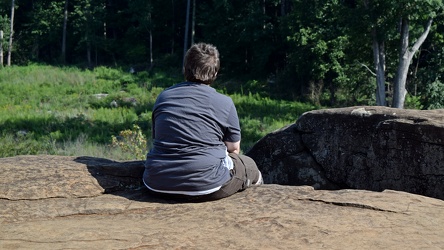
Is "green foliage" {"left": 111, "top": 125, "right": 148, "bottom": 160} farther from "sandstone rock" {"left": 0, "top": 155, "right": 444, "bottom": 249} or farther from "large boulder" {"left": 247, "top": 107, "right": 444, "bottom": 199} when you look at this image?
"sandstone rock" {"left": 0, "top": 155, "right": 444, "bottom": 249}

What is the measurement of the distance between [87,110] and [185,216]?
84.1 feet

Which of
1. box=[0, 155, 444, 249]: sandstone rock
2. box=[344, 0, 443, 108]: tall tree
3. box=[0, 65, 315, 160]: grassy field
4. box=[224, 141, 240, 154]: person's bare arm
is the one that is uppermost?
box=[344, 0, 443, 108]: tall tree

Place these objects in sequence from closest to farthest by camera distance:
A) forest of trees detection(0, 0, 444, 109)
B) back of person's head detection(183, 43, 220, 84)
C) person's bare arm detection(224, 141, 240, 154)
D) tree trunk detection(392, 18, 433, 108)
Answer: back of person's head detection(183, 43, 220, 84) < person's bare arm detection(224, 141, 240, 154) < tree trunk detection(392, 18, 433, 108) < forest of trees detection(0, 0, 444, 109)

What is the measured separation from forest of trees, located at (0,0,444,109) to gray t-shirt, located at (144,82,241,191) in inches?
689

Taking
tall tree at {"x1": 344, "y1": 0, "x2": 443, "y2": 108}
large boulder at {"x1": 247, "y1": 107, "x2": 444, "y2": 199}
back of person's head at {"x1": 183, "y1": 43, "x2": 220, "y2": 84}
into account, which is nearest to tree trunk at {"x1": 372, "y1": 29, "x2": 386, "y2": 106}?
tall tree at {"x1": 344, "y1": 0, "x2": 443, "y2": 108}

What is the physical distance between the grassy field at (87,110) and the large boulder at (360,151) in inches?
188

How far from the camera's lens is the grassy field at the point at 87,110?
1868 centimetres

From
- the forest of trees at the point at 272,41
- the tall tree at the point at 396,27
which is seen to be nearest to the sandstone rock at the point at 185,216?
the forest of trees at the point at 272,41

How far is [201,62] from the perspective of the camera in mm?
5102

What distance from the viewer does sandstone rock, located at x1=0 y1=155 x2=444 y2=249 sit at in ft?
13.4

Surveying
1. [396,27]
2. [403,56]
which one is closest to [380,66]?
[403,56]

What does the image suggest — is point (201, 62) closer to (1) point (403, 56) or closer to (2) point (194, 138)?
(2) point (194, 138)

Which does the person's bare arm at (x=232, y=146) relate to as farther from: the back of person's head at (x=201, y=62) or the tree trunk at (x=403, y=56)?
the tree trunk at (x=403, y=56)

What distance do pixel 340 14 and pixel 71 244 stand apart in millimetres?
21200
